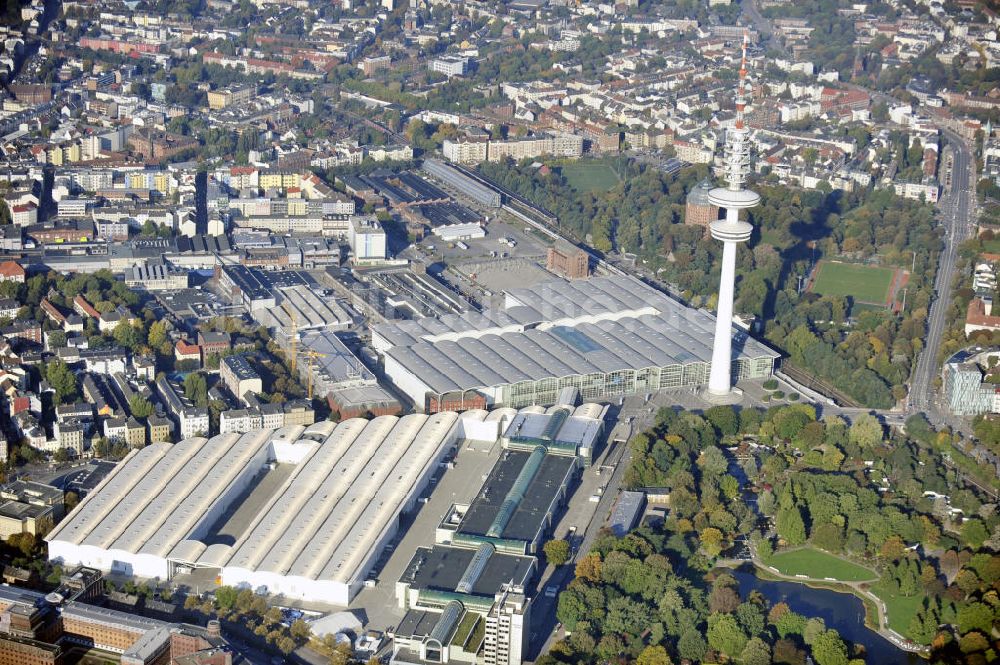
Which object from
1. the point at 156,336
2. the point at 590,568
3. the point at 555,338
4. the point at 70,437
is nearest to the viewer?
the point at 590,568

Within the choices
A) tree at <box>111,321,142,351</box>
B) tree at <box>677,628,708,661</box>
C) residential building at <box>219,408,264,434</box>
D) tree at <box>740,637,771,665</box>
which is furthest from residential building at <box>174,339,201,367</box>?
tree at <box>740,637,771,665</box>

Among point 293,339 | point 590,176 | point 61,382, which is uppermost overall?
point 61,382

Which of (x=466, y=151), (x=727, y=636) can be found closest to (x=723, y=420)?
(x=727, y=636)

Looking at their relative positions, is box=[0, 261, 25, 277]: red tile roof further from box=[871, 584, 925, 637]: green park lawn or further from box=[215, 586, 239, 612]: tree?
box=[871, 584, 925, 637]: green park lawn

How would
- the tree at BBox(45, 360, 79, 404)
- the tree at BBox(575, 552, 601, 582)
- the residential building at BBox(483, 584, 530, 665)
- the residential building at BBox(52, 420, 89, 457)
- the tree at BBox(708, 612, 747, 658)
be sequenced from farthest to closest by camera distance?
the tree at BBox(45, 360, 79, 404), the residential building at BBox(52, 420, 89, 457), the tree at BBox(575, 552, 601, 582), the tree at BBox(708, 612, 747, 658), the residential building at BBox(483, 584, 530, 665)

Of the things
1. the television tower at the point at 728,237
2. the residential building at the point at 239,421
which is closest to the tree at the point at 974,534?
the television tower at the point at 728,237

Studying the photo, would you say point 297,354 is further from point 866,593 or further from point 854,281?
point 854,281

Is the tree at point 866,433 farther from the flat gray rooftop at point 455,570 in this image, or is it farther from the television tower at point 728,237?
the flat gray rooftop at point 455,570
